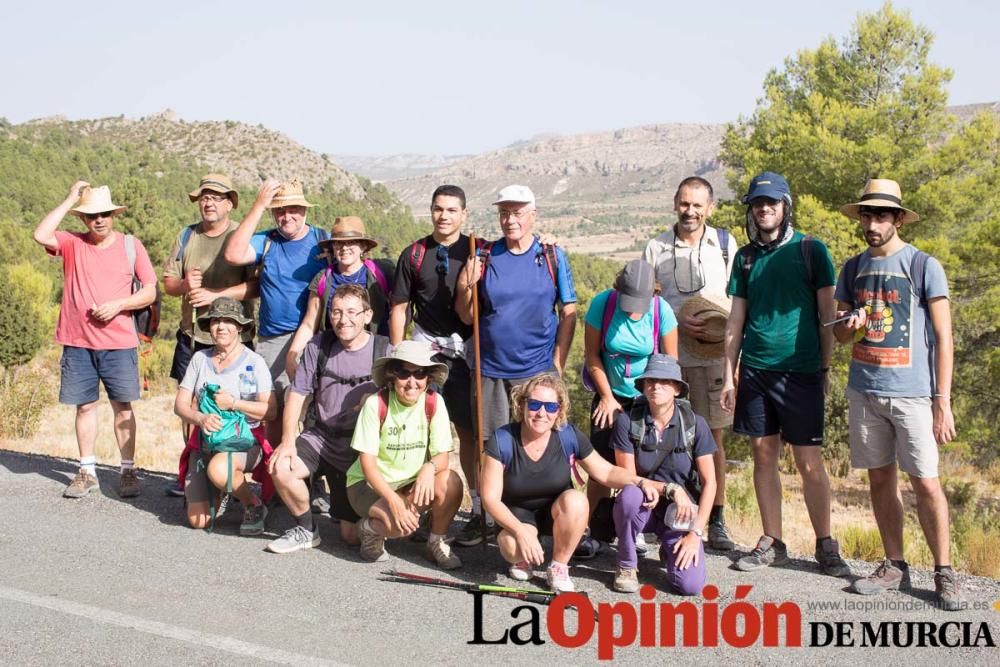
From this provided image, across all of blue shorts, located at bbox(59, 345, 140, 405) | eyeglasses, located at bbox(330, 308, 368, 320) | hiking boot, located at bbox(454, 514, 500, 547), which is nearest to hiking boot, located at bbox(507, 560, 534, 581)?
hiking boot, located at bbox(454, 514, 500, 547)

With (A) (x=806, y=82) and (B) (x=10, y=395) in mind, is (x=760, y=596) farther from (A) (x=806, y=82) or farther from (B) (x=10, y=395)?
(A) (x=806, y=82)

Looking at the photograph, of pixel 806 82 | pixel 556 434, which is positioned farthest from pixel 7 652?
pixel 806 82

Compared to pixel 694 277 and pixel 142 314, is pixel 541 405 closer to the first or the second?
pixel 694 277

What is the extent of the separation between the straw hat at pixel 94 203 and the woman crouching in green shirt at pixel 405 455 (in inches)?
108

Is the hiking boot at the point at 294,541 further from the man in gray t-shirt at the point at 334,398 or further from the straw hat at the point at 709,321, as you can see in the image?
the straw hat at the point at 709,321

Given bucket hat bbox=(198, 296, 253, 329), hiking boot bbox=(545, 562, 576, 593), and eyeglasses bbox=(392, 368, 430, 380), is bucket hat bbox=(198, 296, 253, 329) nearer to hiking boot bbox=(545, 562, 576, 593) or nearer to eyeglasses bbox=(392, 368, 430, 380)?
eyeglasses bbox=(392, 368, 430, 380)

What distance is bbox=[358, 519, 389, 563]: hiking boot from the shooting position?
5.46 metres

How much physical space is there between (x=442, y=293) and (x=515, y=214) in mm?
735

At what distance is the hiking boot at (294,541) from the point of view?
18.3 ft

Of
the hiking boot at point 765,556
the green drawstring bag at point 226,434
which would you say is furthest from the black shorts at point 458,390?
the hiking boot at point 765,556

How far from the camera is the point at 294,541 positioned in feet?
18.6

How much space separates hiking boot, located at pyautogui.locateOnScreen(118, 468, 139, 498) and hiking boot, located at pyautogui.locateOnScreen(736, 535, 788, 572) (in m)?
4.36

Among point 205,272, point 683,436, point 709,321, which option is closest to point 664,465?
point 683,436

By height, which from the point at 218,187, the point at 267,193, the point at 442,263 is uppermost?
the point at 218,187
